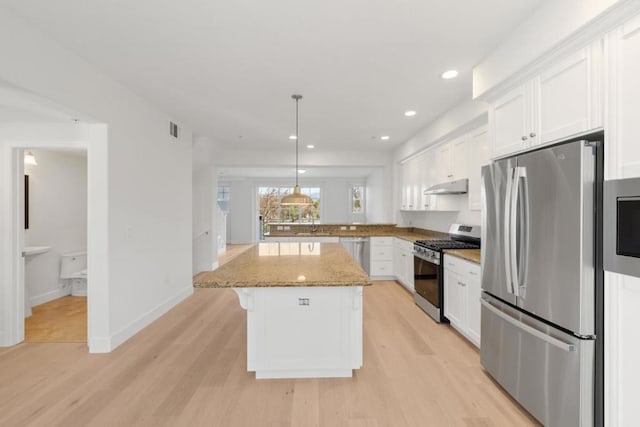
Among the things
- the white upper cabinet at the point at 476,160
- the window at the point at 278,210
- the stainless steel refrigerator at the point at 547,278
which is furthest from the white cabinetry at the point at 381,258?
the window at the point at 278,210

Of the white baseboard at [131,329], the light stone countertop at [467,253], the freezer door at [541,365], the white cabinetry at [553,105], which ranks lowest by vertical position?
the white baseboard at [131,329]

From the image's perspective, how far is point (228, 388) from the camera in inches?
93.2

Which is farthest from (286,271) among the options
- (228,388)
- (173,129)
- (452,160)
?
(173,129)

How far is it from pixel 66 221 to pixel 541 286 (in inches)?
233

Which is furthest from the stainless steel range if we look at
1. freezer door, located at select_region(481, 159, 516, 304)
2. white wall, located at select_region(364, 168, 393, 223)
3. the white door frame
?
the white door frame

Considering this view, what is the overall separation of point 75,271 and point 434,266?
5.03 metres

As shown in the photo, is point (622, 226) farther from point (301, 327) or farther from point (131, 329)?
point (131, 329)

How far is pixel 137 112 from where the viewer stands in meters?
3.47

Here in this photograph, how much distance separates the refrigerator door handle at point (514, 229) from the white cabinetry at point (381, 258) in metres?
3.79

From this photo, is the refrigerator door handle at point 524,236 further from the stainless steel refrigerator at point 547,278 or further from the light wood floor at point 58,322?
the light wood floor at point 58,322

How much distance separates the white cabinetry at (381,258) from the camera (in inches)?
233

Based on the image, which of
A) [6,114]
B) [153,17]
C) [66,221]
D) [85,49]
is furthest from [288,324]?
[66,221]

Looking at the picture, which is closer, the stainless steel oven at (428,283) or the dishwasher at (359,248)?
the stainless steel oven at (428,283)

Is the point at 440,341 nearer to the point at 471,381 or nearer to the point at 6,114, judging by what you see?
the point at 471,381
